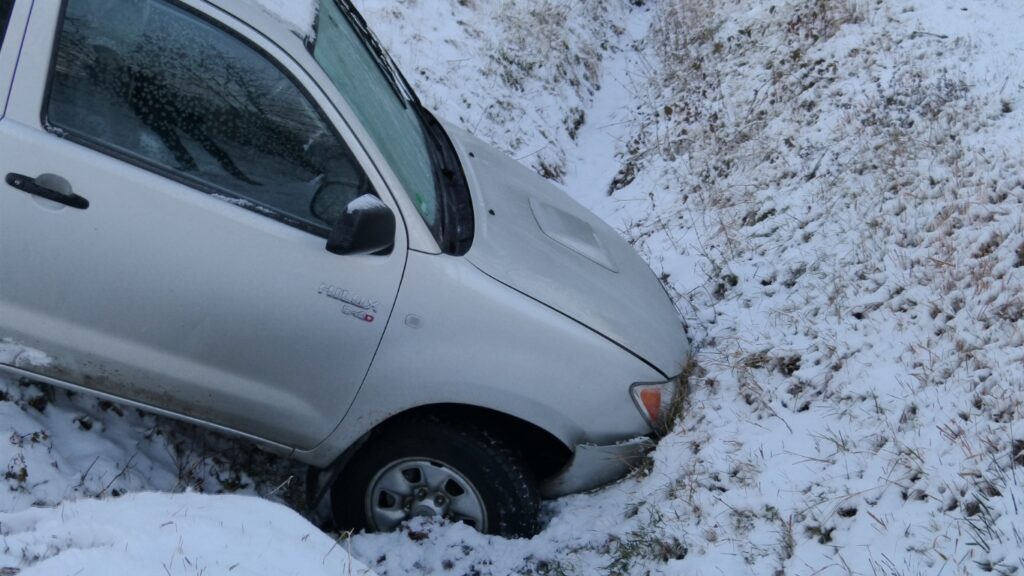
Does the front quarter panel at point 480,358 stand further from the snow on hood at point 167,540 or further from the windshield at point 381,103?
the snow on hood at point 167,540

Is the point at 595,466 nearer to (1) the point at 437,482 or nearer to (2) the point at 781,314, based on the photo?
(1) the point at 437,482

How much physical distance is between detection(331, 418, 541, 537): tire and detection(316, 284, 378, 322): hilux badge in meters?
0.50

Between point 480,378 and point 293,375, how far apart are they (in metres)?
0.69

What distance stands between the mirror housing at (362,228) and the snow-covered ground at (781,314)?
2.99 ft

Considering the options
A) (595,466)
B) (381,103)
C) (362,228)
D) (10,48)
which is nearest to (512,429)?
(595,466)

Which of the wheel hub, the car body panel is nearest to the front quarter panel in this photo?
the wheel hub

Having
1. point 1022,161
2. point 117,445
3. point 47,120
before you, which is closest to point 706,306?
point 1022,161

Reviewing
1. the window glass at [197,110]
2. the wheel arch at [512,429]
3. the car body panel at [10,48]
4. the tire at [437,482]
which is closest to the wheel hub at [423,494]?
the tire at [437,482]

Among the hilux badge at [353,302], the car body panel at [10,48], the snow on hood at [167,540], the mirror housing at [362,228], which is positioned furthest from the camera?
the hilux badge at [353,302]

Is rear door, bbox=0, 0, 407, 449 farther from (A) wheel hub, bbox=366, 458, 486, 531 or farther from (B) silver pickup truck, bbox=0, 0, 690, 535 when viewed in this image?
(A) wheel hub, bbox=366, 458, 486, 531

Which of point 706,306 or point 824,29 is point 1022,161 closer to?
point 706,306

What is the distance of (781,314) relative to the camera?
15.9ft

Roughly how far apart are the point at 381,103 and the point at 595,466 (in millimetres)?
1712

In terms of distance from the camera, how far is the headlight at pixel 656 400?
371cm
